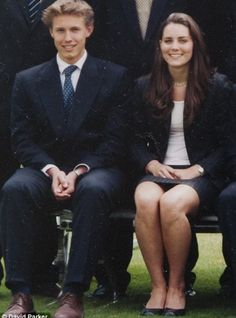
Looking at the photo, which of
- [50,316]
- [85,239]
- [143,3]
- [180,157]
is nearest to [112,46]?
[143,3]

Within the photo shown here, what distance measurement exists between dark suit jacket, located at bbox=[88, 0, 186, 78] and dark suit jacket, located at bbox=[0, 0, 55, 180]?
0.36 metres

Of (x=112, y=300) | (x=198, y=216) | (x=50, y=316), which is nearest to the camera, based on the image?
(x=50, y=316)

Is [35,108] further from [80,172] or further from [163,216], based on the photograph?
[163,216]

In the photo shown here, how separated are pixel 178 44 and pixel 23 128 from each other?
114 cm

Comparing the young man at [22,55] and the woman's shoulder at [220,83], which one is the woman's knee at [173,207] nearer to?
the woman's shoulder at [220,83]

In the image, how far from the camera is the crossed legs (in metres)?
6.54

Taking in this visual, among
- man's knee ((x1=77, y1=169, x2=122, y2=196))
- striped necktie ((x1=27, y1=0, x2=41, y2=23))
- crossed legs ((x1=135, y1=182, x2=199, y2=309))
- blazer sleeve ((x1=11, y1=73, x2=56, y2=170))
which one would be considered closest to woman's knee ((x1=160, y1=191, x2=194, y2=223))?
crossed legs ((x1=135, y1=182, x2=199, y2=309))

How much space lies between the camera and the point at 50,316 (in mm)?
6270

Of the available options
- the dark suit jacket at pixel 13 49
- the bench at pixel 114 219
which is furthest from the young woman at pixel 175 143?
the dark suit jacket at pixel 13 49

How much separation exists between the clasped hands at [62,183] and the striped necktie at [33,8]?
49.4 inches

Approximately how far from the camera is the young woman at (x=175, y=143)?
6.61m

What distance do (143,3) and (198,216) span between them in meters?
1.60

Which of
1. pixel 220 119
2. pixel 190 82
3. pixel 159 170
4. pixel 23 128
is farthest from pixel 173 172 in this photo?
pixel 23 128

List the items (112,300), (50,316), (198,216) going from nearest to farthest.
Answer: (50,316) < (198,216) < (112,300)
